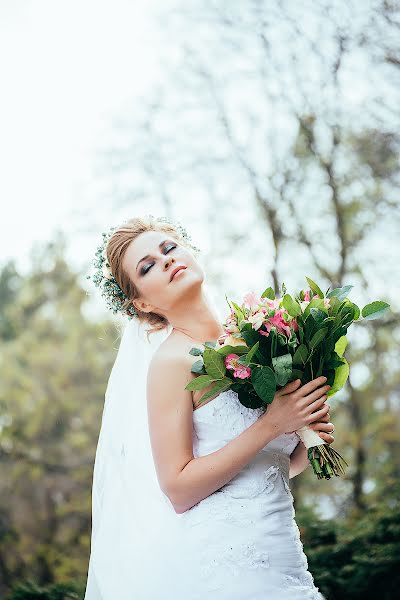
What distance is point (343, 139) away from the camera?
7.78 meters

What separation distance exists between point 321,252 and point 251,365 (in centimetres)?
627

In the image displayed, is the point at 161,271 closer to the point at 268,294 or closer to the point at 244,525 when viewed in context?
the point at 268,294

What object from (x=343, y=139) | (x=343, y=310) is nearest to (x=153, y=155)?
(x=343, y=139)

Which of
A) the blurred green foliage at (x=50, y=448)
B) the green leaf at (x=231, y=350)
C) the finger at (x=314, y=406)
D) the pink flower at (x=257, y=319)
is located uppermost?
the pink flower at (x=257, y=319)

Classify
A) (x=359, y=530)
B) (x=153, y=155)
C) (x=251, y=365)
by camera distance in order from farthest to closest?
1. (x=153, y=155)
2. (x=359, y=530)
3. (x=251, y=365)

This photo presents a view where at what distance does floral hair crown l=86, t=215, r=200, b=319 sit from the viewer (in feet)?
9.18

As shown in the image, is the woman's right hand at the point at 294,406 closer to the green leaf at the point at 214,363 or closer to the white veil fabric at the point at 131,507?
the green leaf at the point at 214,363

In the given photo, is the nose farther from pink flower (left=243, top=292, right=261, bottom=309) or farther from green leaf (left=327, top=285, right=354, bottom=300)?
green leaf (left=327, top=285, right=354, bottom=300)

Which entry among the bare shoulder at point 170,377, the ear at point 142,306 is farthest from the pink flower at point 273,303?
the ear at point 142,306

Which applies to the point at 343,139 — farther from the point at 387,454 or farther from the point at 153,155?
the point at 387,454

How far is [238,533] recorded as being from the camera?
2.21m

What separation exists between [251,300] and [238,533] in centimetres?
75

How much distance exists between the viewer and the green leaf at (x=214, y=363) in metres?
2.20

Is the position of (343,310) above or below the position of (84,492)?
above
